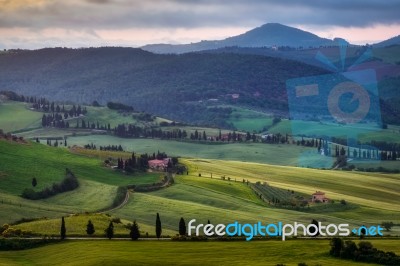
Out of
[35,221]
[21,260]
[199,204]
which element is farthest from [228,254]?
[199,204]

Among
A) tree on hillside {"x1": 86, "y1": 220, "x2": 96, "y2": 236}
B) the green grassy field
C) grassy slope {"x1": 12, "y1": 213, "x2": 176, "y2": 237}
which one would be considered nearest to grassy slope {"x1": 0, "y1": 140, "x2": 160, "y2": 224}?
grassy slope {"x1": 12, "y1": 213, "x2": 176, "y2": 237}

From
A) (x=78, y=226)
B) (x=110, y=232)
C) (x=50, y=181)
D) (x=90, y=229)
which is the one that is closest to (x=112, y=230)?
(x=110, y=232)

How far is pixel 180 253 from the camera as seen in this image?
97.8 meters

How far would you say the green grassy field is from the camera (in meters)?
93.1

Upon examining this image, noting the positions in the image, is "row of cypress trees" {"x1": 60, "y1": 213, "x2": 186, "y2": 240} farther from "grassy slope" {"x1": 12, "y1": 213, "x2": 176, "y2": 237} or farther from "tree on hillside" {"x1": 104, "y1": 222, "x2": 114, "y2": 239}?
"grassy slope" {"x1": 12, "y1": 213, "x2": 176, "y2": 237}

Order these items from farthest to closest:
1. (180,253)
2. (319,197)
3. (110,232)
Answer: (319,197)
(110,232)
(180,253)

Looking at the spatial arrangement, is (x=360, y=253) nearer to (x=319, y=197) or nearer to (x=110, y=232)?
(x=110, y=232)

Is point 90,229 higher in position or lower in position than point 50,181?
lower

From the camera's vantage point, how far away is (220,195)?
164625mm

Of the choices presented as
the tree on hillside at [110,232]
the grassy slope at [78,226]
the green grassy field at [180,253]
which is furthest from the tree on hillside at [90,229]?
the green grassy field at [180,253]

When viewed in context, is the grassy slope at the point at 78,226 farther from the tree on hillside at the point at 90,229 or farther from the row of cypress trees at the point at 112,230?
the row of cypress trees at the point at 112,230

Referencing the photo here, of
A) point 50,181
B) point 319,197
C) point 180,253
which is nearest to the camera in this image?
point 180,253

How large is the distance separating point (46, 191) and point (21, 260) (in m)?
61.3

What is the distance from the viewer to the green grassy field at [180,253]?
93.1 m
